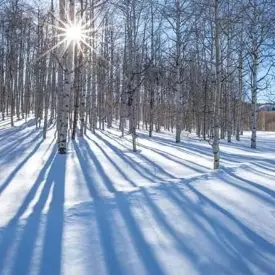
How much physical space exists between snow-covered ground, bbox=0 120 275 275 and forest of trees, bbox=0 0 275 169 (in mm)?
2947

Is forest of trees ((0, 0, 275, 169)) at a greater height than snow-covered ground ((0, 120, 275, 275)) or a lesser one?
greater

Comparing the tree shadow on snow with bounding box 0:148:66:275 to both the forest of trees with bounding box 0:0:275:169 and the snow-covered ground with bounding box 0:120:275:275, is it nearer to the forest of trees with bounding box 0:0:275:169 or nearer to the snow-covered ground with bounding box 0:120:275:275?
the snow-covered ground with bounding box 0:120:275:275

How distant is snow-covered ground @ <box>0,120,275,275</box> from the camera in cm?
358

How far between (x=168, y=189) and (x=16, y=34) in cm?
2379

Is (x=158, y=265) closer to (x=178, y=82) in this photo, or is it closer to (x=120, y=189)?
(x=120, y=189)

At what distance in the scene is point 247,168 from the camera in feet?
29.6

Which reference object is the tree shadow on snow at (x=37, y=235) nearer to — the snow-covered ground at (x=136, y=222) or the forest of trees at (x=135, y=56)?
the snow-covered ground at (x=136, y=222)

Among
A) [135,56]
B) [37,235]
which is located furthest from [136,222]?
[135,56]

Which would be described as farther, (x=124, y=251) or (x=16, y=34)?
(x=16, y=34)

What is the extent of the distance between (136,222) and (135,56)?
11805mm

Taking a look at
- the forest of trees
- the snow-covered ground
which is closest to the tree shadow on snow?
the snow-covered ground

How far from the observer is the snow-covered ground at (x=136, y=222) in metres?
3.58

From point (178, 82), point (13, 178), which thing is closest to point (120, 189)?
point (13, 178)

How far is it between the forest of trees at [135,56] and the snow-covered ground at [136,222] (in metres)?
2.95
